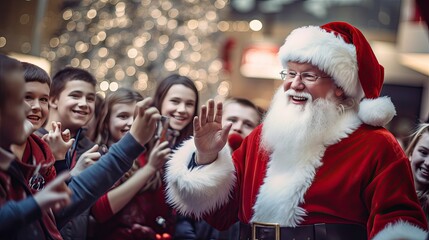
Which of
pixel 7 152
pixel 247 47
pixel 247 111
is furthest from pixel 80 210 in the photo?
pixel 247 47

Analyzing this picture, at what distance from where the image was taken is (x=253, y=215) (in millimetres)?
3189

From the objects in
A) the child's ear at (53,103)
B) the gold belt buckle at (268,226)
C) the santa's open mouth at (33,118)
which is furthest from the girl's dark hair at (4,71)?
the child's ear at (53,103)

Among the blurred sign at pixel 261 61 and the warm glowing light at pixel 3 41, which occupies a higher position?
the warm glowing light at pixel 3 41

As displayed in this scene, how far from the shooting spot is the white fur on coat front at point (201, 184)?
3.25 m

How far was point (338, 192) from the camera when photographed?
9.88 ft

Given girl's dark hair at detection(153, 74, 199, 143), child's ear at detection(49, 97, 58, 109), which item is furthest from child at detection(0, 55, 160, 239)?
girl's dark hair at detection(153, 74, 199, 143)

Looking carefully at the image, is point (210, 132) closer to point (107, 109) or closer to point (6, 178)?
point (107, 109)

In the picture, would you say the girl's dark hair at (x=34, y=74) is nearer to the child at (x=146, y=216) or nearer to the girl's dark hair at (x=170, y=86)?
the child at (x=146, y=216)

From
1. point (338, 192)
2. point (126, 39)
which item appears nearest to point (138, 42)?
point (126, 39)

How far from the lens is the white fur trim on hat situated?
321 centimetres

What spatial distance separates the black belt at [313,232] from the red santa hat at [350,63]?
541mm

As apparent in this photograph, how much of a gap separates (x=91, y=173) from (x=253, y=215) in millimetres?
1003

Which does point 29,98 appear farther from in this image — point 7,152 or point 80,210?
point 7,152

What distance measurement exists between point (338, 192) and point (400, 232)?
37 cm
